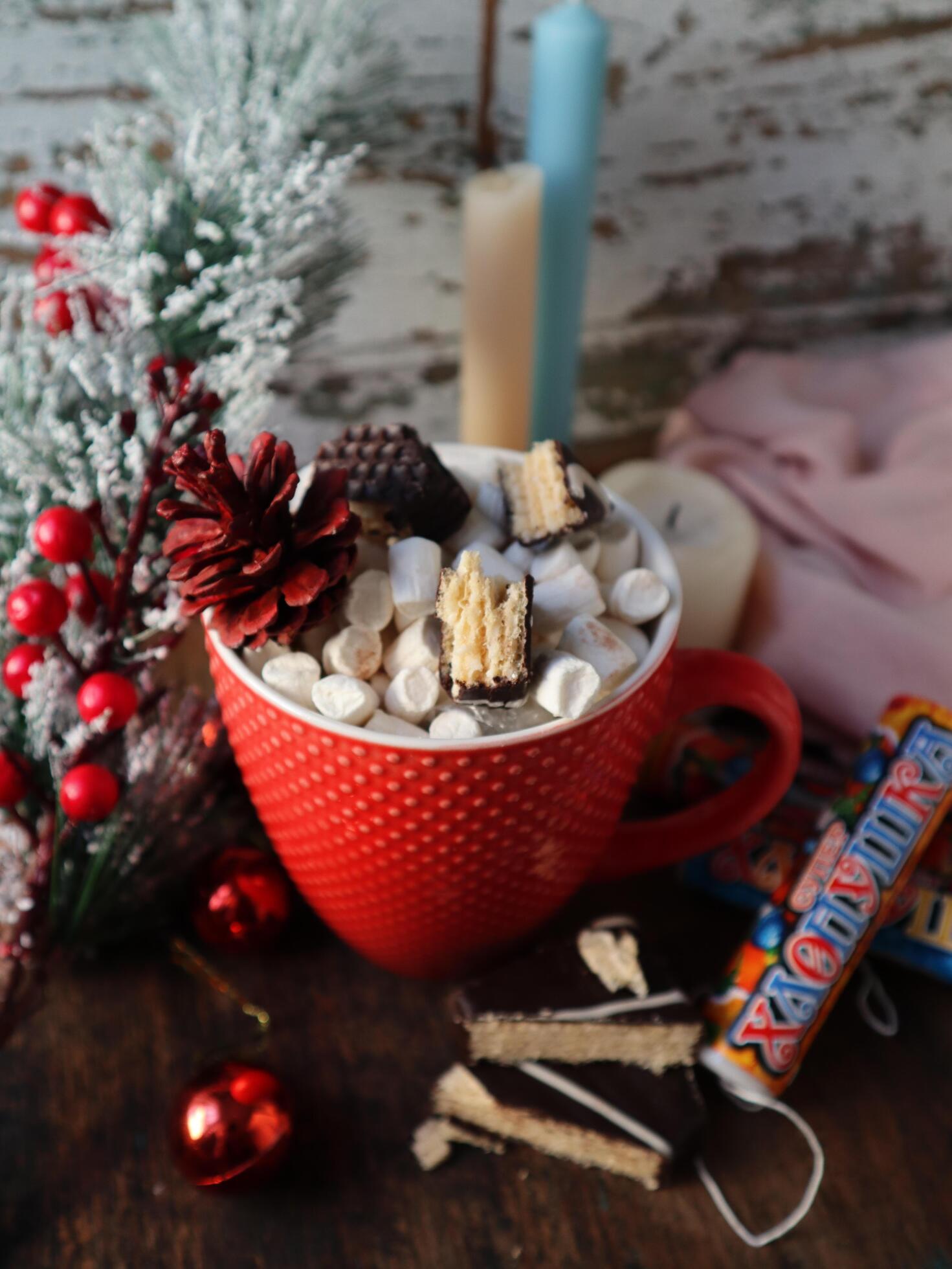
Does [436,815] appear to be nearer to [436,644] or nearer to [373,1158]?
[436,644]

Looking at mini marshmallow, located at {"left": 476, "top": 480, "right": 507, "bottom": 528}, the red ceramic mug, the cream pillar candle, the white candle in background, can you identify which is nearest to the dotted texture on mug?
the red ceramic mug

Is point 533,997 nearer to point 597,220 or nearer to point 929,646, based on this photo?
point 929,646

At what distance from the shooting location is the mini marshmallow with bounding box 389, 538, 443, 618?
18.6 inches

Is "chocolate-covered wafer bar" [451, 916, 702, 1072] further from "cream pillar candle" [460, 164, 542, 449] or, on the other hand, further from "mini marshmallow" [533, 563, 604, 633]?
"cream pillar candle" [460, 164, 542, 449]

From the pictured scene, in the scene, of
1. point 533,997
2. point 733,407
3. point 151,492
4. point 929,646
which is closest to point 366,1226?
point 533,997

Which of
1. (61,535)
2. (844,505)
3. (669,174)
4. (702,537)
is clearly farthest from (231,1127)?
(669,174)

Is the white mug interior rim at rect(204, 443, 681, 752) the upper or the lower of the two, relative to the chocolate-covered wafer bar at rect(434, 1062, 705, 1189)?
upper

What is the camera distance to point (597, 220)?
85cm

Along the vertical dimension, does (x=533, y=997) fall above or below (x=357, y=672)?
below

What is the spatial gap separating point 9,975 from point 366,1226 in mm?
211

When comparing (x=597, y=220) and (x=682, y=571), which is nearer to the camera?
(x=682, y=571)

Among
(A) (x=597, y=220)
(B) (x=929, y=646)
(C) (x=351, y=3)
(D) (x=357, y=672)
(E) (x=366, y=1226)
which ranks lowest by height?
(E) (x=366, y=1226)

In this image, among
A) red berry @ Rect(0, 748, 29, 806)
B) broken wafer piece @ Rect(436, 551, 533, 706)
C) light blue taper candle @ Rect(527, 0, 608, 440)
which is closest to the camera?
broken wafer piece @ Rect(436, 551, 533, 706)

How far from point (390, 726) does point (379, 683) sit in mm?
30
